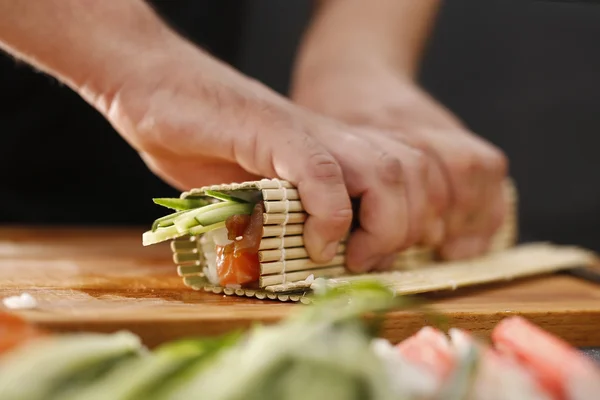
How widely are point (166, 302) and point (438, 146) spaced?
3.46 feet

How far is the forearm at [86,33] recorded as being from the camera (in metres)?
1.69

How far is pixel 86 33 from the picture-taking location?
1695mm

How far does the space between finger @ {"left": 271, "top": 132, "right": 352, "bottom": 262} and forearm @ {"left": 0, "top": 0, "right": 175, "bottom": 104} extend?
0.47 meters

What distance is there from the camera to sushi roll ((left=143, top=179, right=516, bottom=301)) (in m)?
1.40

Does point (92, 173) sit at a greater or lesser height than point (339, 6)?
lesser

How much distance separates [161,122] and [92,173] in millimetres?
1454

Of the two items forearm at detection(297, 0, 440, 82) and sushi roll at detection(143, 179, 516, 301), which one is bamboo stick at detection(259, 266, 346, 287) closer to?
sushi roll at detection(143, 179, 516, 301)

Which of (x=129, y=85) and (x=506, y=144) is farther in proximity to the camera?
(x=506, y=144)

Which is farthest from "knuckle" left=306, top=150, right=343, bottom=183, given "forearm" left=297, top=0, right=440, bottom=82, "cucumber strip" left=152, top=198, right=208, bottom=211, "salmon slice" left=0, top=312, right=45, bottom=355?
"forearm" left=297, top=0, right=440, bottom=82

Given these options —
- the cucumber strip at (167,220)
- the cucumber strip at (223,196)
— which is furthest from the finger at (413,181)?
the cucumber strip at (167,220)

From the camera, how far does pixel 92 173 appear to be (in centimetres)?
298

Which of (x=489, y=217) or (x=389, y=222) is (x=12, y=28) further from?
(x=489, y=217)

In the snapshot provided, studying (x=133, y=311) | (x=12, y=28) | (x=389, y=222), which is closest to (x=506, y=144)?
(x=389, y=222)

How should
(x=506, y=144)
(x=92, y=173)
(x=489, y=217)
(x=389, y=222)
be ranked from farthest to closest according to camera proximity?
(x=506, y=144)
(x=92, y=173)
(x=489, y=217)
(x=389, y=222)
